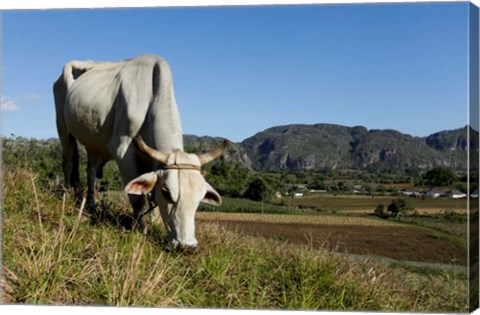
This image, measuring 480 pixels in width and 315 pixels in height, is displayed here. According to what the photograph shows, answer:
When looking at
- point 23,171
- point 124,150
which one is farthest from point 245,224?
point 23,171

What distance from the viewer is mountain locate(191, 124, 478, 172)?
526 cm

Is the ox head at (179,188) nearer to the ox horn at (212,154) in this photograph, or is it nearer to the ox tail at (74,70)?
the ox horn at (212,154)

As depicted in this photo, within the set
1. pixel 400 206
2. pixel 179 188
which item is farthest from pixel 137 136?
pixel 400 206

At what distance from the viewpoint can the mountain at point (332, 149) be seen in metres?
5.26

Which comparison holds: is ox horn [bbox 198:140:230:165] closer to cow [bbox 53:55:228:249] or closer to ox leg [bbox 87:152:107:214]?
cow [bbox 53:55:228:249]

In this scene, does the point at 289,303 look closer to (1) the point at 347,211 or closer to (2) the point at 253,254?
(2) the point at 253,254

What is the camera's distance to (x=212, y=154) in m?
5.41

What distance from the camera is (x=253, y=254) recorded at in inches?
212

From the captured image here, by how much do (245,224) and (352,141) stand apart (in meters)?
1.19

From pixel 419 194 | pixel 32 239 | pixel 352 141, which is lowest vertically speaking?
pixel 32 239

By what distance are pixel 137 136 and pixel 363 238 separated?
1992 millimetres

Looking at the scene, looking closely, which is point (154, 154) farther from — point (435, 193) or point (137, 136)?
point (435, 193)

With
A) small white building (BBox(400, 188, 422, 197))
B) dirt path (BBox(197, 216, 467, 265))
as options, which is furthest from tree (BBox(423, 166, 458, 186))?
dirt path (BBox(197, 216, 467, 265))

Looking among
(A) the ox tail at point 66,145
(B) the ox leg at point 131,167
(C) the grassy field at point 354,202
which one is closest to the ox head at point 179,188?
(B) the ox leg at point 131,167
